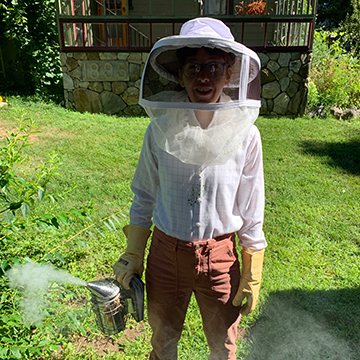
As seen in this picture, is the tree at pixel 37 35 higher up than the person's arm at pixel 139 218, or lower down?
higher up

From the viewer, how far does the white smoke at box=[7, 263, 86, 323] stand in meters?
1.95

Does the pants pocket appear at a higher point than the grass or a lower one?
higher

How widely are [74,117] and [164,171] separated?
6.13 meters

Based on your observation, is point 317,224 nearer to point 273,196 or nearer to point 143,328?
point 273,196

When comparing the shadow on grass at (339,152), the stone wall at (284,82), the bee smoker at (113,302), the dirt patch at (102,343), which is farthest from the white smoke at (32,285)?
the stone wall at (284,82)

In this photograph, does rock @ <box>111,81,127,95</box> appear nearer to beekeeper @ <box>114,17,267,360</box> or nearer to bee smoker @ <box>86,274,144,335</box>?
beekeeper @ <box>114,17,267,360</box>

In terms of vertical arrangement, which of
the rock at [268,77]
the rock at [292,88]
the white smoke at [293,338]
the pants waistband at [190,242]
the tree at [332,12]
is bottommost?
the white smoke at [293,338]

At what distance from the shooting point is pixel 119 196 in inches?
164

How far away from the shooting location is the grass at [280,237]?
238cm

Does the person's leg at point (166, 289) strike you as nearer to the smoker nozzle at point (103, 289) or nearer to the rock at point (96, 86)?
the smoker nozzle at point (103, 289)

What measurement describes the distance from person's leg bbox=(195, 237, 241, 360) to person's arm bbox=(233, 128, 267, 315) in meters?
0.05

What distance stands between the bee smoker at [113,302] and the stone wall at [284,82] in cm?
678

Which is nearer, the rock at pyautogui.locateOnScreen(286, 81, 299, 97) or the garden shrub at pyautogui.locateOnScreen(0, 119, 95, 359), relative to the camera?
the garden shrub at pyautogui.locateOnScreen(0, 119, 95, 359)

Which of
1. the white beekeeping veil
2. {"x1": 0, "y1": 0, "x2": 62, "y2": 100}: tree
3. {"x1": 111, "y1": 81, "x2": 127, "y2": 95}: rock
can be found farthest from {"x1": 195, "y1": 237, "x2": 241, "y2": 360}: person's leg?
{"x1": 0, "y1": 0, "x2": 62, "y2": 100}: tree
